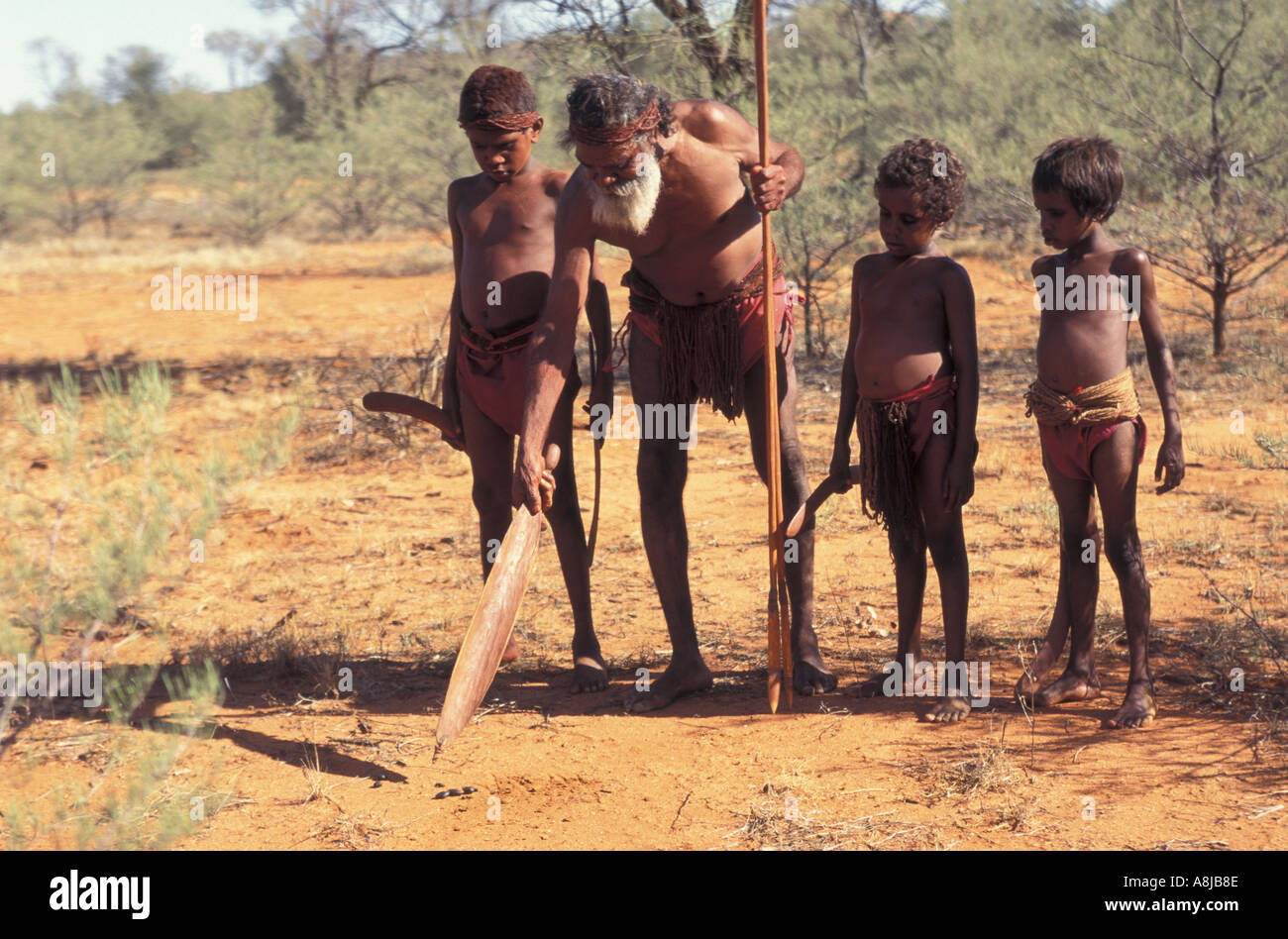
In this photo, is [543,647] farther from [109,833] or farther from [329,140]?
[329,140]

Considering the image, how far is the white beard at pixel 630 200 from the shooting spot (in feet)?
11.6

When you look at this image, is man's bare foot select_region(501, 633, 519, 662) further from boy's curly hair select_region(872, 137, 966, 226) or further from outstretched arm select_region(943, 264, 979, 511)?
boy's curly hair select_region(872, 137, 966, 226)

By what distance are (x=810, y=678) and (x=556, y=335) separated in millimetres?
1360

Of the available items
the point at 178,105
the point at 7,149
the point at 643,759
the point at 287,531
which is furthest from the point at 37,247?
the point at 643,759

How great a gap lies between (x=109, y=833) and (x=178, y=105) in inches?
1286

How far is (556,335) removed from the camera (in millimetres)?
3664

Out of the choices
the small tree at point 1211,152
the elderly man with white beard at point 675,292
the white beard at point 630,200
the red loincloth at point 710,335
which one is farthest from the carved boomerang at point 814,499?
the small tree at point 1211,152

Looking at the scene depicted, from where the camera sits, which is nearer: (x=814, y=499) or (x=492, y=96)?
(x=814, y=499)

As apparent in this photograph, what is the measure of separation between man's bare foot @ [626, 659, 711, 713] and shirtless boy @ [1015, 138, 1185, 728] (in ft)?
3.33

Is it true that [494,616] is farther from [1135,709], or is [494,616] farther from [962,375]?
[1135,709]

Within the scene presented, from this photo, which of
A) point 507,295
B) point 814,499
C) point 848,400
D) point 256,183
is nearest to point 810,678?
point 814,499

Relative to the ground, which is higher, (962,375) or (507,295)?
(507,295)

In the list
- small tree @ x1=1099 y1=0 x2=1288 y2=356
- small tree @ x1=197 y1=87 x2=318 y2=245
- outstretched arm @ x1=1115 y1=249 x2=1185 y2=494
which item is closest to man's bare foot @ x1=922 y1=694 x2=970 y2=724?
outstretched arm @ x1=1115 y1=249 x2=1185 y2=494

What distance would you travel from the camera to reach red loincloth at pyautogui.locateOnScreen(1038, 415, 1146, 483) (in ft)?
11.7
